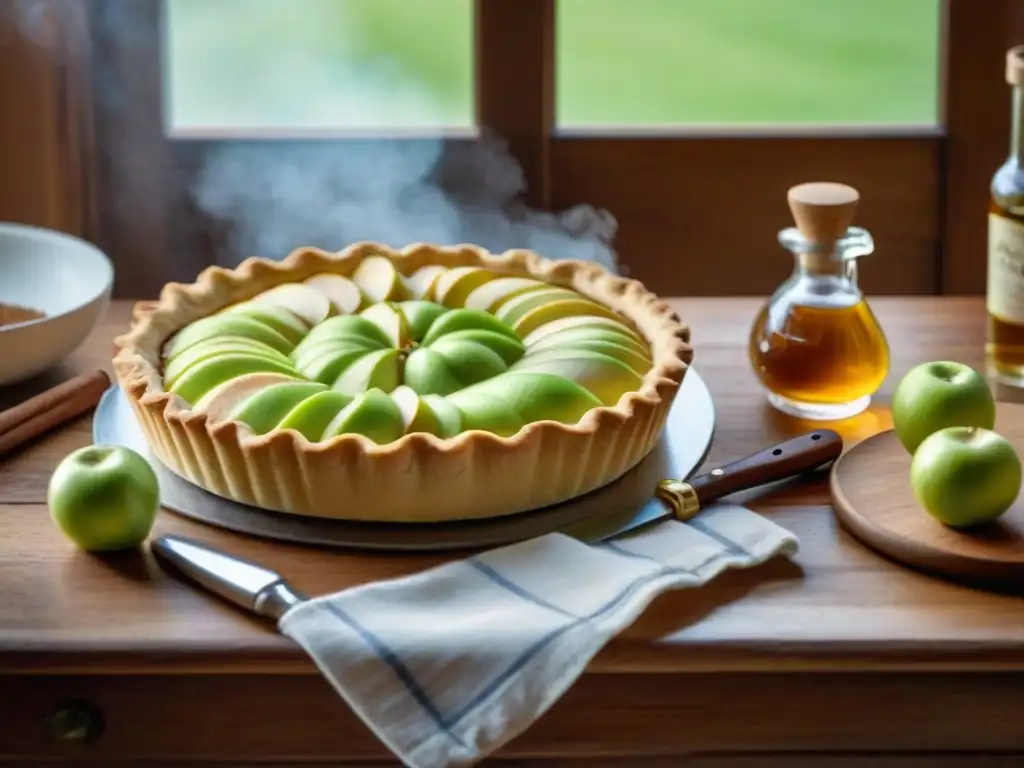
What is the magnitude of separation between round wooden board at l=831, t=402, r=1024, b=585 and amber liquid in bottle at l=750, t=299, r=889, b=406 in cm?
9

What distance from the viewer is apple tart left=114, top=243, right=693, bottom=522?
122 centimetres

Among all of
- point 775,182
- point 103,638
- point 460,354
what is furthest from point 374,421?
point 775,182

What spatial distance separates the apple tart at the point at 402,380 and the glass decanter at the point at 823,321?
0.10 meters

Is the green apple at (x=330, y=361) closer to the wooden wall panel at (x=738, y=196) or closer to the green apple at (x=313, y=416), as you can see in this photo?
the green apple at (x=313, y=416)

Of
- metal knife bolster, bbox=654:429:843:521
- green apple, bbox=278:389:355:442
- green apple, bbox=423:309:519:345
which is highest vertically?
green apple, bbox=423:309:519:345

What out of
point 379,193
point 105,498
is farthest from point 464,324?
point 379,193

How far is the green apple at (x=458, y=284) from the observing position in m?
1.55

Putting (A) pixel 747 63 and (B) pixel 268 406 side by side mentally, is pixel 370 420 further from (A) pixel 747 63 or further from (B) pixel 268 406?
(A) pixel 747 63

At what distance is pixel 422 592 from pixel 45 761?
314 mm

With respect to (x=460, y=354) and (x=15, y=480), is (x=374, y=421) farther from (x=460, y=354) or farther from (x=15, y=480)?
(x=15, y=480)

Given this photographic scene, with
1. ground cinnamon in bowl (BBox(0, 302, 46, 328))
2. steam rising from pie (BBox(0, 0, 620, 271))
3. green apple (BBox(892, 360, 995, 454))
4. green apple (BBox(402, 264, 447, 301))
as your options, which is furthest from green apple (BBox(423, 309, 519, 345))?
steam rising from pie (BBox(0, 0, 620, 271))

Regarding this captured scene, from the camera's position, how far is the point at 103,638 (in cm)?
112

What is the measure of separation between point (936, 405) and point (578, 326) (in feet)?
1.06

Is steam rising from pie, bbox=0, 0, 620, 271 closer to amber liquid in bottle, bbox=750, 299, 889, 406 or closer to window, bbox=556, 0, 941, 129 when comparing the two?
window, bbox=556, 0, 941, 129
